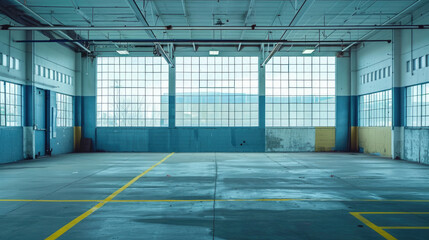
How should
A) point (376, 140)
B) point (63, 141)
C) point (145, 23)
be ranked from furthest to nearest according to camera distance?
point (63, 141) < point (376, 140) < point (145, 23)

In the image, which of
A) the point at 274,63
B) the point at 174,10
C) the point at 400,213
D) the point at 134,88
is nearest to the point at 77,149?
the point at 134,88

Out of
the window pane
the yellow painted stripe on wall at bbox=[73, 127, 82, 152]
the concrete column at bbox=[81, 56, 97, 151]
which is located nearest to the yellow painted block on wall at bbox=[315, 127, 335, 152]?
the concrete column at bbox=[81, 56, 97, 151]

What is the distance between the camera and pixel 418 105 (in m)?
22.7

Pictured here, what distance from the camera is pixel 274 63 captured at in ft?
106

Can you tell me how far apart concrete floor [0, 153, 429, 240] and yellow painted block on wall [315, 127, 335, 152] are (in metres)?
16.0

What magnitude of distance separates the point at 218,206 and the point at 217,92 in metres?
23.0

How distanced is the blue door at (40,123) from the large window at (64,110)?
7.08ft

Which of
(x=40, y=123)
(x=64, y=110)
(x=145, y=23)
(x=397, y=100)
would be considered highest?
(x=145, y=23)

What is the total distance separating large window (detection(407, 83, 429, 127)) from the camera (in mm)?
21758

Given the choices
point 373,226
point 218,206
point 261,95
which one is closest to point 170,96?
point 261,95

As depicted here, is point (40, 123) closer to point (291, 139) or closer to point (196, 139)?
point (196, 139)

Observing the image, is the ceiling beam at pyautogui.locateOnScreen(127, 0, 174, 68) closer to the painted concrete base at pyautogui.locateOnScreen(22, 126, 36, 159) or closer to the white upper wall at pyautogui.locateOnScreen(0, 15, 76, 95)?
the white upper wall at pyautogui.locateOnScreen(0, 15, 76, 95)

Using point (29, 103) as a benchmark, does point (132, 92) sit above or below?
above

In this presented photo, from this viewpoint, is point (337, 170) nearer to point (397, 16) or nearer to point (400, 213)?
point (400, 213)
